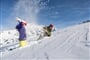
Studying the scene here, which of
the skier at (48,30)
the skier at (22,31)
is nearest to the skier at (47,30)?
the skier at (48,30)

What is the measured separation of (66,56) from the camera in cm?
689

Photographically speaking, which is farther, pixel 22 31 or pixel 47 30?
pixel 47 30

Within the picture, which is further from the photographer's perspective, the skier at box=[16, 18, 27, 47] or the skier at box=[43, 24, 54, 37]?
the skier at box=[43, 24, 54, 37]

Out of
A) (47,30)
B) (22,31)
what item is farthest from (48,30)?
(22,31)

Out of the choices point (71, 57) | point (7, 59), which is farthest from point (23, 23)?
point (71, 57)

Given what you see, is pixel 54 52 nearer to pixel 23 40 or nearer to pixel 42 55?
pixel 42 55

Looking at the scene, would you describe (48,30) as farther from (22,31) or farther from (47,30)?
(22,31)

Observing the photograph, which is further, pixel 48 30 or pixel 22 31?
pixel 48 30

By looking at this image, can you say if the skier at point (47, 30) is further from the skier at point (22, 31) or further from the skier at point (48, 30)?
the skier at point (22, 31)

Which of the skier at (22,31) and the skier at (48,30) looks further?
the skier at (48,30)

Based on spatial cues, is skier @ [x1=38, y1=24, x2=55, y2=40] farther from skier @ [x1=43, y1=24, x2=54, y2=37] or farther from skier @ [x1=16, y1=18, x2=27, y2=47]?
skier @ [x1=16, y1=18, x2=27, y2=47]

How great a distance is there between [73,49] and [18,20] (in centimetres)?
481

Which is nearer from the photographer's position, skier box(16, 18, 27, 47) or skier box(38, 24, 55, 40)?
skier box(16, 18, 27, 47)

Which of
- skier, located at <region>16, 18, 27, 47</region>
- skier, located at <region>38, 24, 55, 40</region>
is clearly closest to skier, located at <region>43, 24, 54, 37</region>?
skier, located at <region>38, 24, 55, 40</region>
